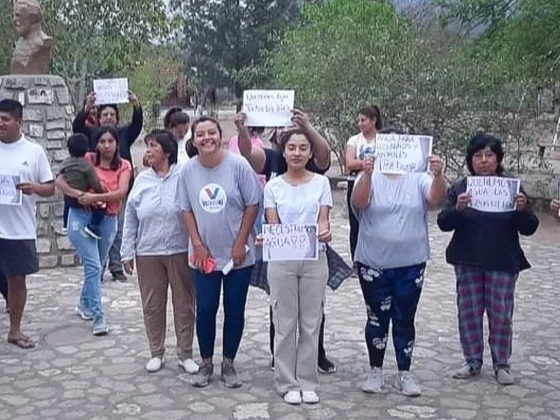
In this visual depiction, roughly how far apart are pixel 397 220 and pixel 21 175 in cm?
279

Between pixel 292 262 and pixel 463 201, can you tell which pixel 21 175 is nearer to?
pixel 292 262

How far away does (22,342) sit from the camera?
22.5 ft

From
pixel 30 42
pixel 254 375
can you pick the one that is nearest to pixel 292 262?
pixel 254 375

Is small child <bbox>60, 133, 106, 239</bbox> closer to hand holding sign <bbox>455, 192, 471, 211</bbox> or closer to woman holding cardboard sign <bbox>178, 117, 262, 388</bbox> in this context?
woman holding cardboard sign <bbox>178, 117, 262, 388</bbox>

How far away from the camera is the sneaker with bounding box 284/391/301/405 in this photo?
5527mm

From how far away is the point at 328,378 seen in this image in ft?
20.0

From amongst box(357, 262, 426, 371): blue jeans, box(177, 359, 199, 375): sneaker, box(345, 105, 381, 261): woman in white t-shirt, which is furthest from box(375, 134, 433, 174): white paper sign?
box(345, 105, 381, 261): woman in white t-shirt

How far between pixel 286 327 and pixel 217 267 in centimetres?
57

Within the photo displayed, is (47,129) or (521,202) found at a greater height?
(47,129)

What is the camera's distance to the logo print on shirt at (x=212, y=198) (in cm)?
560

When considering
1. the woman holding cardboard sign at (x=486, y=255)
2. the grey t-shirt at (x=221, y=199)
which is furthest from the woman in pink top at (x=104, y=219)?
→ the woman holding cardboard sign at (x=486, y=255)

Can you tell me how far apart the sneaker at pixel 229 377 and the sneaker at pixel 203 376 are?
9cm

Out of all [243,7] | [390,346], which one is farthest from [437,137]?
[243,7]

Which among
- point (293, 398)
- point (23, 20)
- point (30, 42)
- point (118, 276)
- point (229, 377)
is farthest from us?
point (30, 42)
